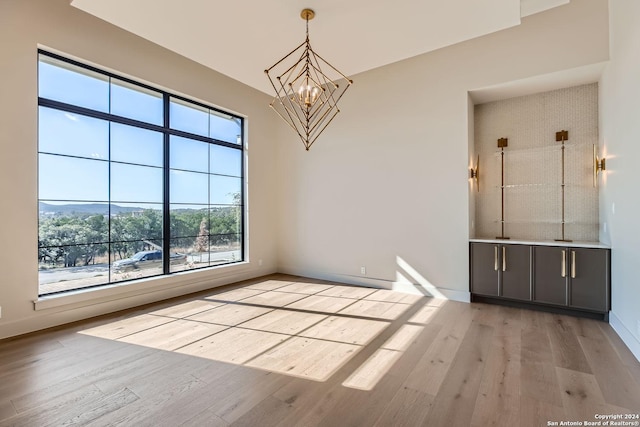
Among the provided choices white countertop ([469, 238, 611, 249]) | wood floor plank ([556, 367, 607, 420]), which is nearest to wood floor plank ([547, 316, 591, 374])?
wood floor plank ([556, 367, 607, 420])

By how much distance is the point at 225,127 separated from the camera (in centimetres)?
563

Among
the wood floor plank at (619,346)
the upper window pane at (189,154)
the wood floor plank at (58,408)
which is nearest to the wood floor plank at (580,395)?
the wood floor plank at (619,346)

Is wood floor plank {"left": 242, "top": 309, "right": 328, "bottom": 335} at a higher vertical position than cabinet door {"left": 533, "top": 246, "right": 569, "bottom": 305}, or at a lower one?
lower

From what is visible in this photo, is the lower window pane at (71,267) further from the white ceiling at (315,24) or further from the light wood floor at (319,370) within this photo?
the white ceiling at (315,24)

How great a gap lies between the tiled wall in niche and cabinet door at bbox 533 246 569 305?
0.65 m

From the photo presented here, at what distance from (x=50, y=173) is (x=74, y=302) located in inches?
61.2

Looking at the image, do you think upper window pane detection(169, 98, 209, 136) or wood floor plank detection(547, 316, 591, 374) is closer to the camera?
wood floor plank detection(547, 316, 591, 374)

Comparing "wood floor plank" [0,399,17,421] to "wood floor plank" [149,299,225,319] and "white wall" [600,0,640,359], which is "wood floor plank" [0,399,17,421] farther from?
"white wall" [600,0,640,359]

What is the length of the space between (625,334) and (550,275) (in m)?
0.94

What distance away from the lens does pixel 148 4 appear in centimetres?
290

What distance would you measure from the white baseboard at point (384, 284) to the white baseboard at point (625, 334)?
1.50 metres

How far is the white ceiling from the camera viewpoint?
9.57 feet

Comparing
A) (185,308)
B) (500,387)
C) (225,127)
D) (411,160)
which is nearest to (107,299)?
(185,308)

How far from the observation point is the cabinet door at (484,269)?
4.17 metres
